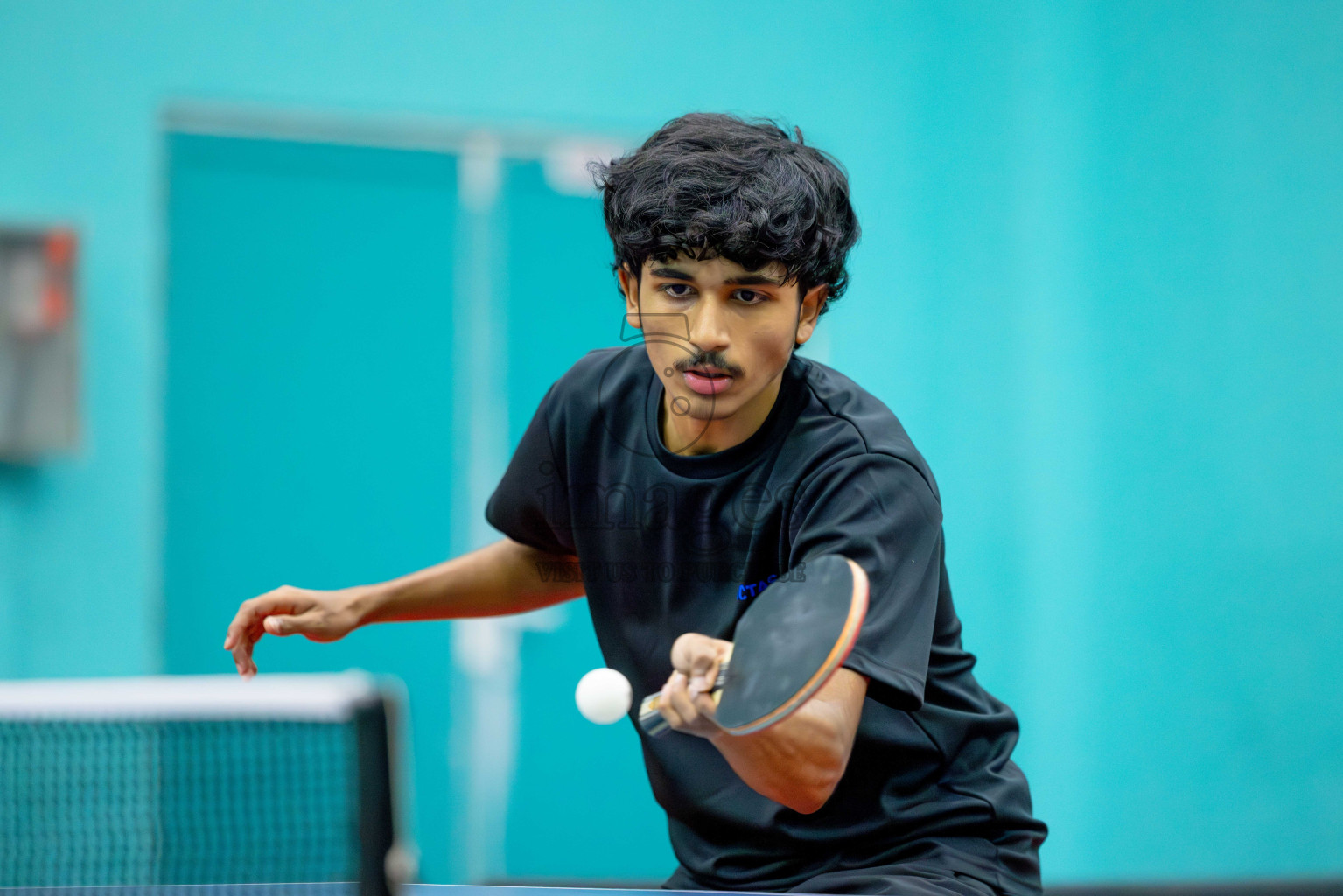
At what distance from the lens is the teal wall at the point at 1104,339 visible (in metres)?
3.34

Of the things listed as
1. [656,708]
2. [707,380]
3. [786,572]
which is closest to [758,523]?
[786,572]

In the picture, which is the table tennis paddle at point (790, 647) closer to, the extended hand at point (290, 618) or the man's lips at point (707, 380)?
the man's lips at point (707, 380)

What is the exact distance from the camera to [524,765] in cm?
334

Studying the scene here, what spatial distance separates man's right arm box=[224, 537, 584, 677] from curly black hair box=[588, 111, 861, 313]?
503mm

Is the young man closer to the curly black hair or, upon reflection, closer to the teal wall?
the curly black hair

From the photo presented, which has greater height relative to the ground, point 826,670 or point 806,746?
point 826,670

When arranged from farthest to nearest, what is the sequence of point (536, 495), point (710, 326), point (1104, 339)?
1. point (1104, 339)
2. point (536, 495)
3. point (710, 326)

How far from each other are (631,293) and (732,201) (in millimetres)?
235

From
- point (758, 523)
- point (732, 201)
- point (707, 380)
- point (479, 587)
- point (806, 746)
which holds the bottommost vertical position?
point (806, 746)

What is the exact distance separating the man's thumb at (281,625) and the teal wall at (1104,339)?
185 centimetres

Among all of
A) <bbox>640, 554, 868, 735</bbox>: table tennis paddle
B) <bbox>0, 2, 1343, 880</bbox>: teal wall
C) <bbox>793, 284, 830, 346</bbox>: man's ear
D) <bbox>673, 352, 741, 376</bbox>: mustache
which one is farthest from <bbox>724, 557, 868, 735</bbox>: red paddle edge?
<bbox>0, 2, 1343, 880</bbox>: teal wall

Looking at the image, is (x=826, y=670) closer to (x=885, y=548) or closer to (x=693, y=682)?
(x=693, y=682)

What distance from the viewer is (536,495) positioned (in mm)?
1683

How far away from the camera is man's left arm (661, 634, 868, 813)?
40.4 inches
